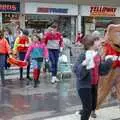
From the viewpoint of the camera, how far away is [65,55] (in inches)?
669

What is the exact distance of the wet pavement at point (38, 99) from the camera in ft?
34.0

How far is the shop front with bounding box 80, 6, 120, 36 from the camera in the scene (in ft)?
118

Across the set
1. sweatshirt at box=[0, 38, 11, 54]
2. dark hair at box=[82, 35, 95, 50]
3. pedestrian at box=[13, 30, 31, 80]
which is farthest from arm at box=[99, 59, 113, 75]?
pedestrian at box=[13, 30, 31, 80]

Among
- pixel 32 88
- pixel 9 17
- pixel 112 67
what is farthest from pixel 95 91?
pixel 9 17

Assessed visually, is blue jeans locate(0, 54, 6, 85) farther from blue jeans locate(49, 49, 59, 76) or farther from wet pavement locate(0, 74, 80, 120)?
blue jeans locate(49, 49, 59, 76)

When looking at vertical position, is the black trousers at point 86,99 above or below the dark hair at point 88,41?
below

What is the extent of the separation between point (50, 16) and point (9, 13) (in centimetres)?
332

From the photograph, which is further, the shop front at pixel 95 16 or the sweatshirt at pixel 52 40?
the shop front at pixel 95 16

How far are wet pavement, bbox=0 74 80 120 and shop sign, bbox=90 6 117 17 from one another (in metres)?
21.4

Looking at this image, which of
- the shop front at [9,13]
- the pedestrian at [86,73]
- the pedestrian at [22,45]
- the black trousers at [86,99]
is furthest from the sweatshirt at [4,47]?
the shop front at [9,13]

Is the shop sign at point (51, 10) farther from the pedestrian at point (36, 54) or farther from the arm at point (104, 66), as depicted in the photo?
the arm at point (104, 66)

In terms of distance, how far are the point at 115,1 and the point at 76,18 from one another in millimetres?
3803

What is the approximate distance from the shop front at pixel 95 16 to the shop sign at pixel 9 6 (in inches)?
229

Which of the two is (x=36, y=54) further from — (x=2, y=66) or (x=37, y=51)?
(x=2, y=66)
